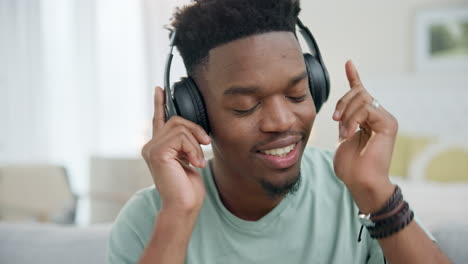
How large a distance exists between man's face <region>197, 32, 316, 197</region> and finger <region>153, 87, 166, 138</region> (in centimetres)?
10

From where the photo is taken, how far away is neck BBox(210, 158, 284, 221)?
1.10 metres

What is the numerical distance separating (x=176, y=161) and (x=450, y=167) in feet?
7.99

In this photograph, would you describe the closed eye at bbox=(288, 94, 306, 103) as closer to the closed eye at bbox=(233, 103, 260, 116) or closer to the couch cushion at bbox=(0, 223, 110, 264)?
the closed eye at bbox=(233, 103, 260, 116)

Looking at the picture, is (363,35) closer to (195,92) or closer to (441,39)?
(441,39)

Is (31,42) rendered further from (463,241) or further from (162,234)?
(463,241)

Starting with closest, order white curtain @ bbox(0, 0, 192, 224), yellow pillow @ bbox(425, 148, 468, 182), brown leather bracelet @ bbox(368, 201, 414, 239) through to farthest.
A: 1. brown leather bracelet @ bbox(368, 201, 414, 239)
2. yellow pillow @ bbox(425, 148, 468, 182)
3. white curtain @ bbox(0, 0, 192, 224)

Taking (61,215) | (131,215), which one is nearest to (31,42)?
(61,215)

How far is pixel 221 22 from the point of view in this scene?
1.02 m

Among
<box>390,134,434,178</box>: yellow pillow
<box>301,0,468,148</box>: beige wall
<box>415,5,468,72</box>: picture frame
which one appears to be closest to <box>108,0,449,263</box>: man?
<box>390,134,434,178</box>: yellow pillow

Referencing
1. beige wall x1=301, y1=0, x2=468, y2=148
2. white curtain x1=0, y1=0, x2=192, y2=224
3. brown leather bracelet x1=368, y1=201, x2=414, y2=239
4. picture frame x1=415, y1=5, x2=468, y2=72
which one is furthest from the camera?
white curtain x1=0, y1=0, x2=192, y2=224

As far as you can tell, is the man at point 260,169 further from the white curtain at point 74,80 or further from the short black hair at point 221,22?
the white curtain at point 74,80

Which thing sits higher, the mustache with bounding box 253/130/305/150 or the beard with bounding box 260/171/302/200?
the mustache with bounding box 253/130/305/150

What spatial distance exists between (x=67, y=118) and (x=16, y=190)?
1.97 meters

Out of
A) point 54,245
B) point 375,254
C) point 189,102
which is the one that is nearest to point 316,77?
point 189,102
